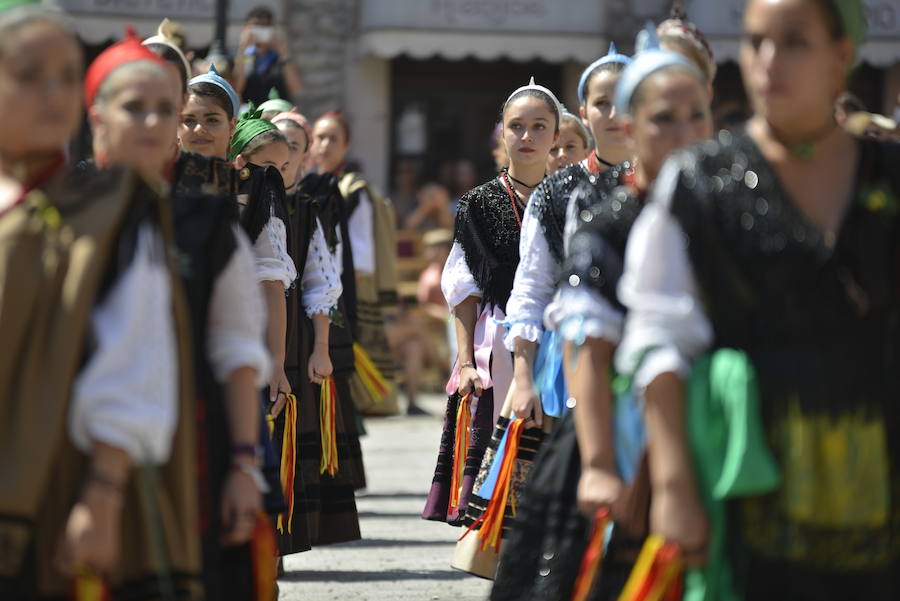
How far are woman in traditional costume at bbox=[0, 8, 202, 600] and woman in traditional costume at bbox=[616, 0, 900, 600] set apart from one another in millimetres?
958

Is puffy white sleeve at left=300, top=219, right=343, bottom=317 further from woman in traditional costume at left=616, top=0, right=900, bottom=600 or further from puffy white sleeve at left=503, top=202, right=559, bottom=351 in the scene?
woman in traditional costume at left=616, top=0, right=900, bottom=600

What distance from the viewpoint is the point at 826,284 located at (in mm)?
3174

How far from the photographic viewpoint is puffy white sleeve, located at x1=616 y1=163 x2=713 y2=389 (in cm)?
320

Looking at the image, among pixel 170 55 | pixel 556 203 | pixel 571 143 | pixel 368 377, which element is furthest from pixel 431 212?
pixel 556 203

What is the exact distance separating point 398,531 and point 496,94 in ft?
30.8

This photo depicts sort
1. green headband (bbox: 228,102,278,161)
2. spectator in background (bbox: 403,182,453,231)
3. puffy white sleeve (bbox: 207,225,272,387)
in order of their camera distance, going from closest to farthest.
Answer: puffy white sleeve (bbox: 207,225,272,387) < green headband (bbox: 228,102,278,161) < spectator in background (bbox: 403,182,453,231)

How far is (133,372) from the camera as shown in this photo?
3.10 meters

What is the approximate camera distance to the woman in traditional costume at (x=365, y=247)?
29.2ft

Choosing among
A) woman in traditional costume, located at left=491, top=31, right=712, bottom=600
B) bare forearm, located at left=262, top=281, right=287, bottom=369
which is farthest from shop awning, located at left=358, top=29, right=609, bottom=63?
woman in traditional costume, located at left=491, top=31, right=712, bottom=600

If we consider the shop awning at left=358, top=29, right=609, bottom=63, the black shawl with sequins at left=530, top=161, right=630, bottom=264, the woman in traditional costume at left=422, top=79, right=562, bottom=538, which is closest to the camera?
the black shawl with sequins at left=530, top=161, right=630, bottom=264

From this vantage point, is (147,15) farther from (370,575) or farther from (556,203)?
(556,203)

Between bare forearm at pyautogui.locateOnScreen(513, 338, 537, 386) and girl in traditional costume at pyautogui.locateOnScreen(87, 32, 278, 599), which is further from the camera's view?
bare forearm at pyautogui.locateOnScreen(513, 338, 537, 386)

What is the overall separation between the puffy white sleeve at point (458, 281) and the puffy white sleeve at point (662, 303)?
2.59 m

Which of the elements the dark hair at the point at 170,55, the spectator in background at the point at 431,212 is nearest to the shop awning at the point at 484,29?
the spectator in background at the point at 431,212
